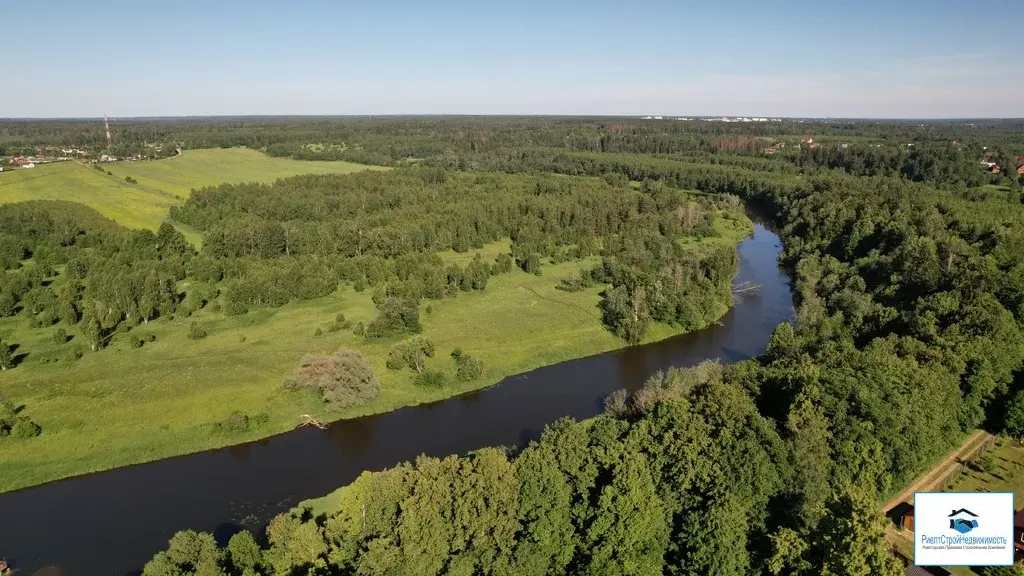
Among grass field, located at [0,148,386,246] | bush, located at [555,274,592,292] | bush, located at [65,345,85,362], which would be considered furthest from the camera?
grass field, located at [0,148,386,246]

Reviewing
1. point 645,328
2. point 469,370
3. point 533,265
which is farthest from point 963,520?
point 533,265

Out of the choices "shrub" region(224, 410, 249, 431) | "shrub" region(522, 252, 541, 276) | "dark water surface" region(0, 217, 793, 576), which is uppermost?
"shrub" region(522, 252, 541, 276)

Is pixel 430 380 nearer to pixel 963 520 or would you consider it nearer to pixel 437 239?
pixel 963 520

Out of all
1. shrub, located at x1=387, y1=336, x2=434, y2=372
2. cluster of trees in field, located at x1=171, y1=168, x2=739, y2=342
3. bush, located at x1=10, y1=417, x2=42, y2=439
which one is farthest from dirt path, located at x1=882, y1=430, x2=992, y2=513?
bush, located at x1=10, y1=417, x2=42, y2=439

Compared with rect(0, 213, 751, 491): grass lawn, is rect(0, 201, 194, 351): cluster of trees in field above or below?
above

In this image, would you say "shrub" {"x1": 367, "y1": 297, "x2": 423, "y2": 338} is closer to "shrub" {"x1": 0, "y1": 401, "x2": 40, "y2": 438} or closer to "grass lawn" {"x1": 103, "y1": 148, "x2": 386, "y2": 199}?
"shrub" {"x1": 0, "y1": 401, "x2": 40, "y2": 438}

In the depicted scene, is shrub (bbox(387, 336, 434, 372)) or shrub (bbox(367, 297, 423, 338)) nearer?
shrub (bbox(387, 336, 434, 372))

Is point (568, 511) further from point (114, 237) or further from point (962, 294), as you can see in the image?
point (114, 237)

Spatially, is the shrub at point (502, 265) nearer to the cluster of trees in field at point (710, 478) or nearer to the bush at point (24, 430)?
the cluster of trees in field at point (710, 478)

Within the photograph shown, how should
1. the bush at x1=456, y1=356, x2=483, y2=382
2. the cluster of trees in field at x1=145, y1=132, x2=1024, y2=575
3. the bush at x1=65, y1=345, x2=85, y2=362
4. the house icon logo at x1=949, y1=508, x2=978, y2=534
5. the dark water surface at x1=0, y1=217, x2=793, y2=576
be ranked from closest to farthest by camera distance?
1. the cluster of trees in field at x1=145, y1=132, x2=1024, y2=575
2. the house icon logo at x1=949, y1=508, x2=978, y2=534
3. the dark water surface at x1=0, y1=217, x2=793, y2=576
4. the bush at x1=456, y1=356, x2=483, y2=382
5. the bush at x1=65, y1=345, x2=85, y2=362
